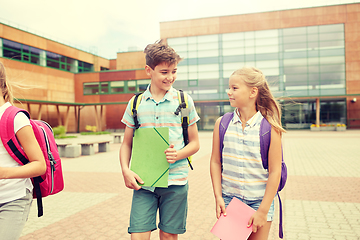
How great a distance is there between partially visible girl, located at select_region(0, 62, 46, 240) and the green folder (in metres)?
0.63

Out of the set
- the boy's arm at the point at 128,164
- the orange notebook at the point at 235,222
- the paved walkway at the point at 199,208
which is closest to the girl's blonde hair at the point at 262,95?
the orange notebook at the point at 235,222

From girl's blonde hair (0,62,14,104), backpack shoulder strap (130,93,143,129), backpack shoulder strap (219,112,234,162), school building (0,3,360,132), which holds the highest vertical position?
school building (0,3,360,132)

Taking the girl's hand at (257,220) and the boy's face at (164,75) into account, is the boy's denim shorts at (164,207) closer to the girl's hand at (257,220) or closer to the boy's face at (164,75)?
the girl's hand at (257,220)

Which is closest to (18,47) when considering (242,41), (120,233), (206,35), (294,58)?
(206,35)

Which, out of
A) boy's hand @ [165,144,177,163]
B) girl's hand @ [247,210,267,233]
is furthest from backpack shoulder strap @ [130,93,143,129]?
girl's hand @ [247,210,267,233]

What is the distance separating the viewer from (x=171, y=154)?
2098 millimetres

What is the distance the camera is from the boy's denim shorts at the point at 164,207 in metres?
2.21

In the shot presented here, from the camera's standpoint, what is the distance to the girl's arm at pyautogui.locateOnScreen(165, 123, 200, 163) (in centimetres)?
210

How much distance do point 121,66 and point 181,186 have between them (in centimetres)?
4301

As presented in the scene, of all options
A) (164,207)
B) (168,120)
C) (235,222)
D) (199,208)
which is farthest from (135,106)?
(199,208)

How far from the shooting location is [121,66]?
43.6 meters

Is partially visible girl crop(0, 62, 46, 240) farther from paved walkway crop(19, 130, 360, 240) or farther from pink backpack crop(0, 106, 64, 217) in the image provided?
paved walkway crop(19, 130, 360, 240)

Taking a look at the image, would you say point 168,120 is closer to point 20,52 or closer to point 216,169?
point 216,169

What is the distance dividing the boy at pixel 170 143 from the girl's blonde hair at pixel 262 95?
51 centimetres
